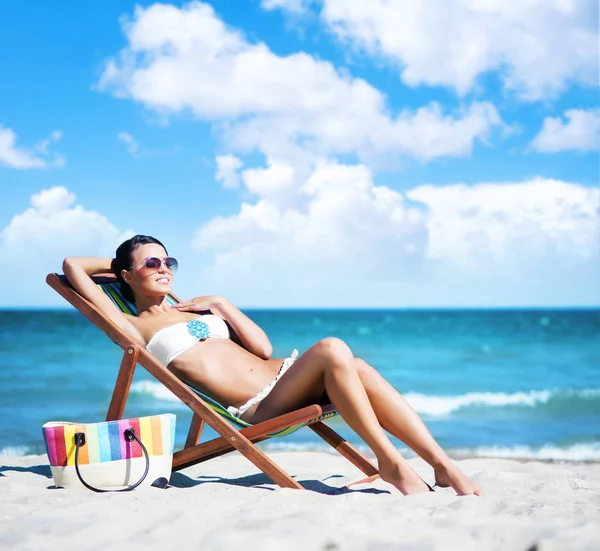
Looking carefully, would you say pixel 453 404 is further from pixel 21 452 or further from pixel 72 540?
pixel 72 540

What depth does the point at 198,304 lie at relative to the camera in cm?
427

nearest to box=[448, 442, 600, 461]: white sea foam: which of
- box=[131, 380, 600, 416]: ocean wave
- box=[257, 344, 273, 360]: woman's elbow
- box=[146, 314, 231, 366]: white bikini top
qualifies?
box=[131, 380, 600, 416]: ocean wave

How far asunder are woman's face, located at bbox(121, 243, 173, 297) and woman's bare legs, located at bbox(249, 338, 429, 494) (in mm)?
960

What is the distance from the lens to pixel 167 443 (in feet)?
12.0

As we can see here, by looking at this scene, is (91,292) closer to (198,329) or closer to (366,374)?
(198,329)

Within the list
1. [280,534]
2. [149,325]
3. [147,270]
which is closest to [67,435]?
[149,325]

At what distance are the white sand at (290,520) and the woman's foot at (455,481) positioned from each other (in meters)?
0.07

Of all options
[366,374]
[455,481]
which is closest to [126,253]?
[366,374]

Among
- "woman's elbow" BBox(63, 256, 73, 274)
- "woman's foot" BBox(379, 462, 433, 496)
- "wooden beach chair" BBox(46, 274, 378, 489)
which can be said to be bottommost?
"woman's foot" BBox(379, 462, 433, 496)

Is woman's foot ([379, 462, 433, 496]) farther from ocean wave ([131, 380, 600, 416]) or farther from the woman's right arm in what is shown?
ocean wave ([131, 380, 600, 416])

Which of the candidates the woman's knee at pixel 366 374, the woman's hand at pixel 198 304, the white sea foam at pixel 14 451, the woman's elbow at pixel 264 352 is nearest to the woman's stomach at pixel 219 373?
the woman's elbow at pixel 264 352

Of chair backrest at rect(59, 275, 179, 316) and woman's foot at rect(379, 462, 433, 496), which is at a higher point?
chair backrest at rect(59, 275, 179, 316)

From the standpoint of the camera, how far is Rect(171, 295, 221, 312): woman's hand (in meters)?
4.24

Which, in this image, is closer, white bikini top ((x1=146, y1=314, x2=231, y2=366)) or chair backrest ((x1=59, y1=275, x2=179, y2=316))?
white bikini top ((x1=146, y1=314, x2=231, y2=366))
